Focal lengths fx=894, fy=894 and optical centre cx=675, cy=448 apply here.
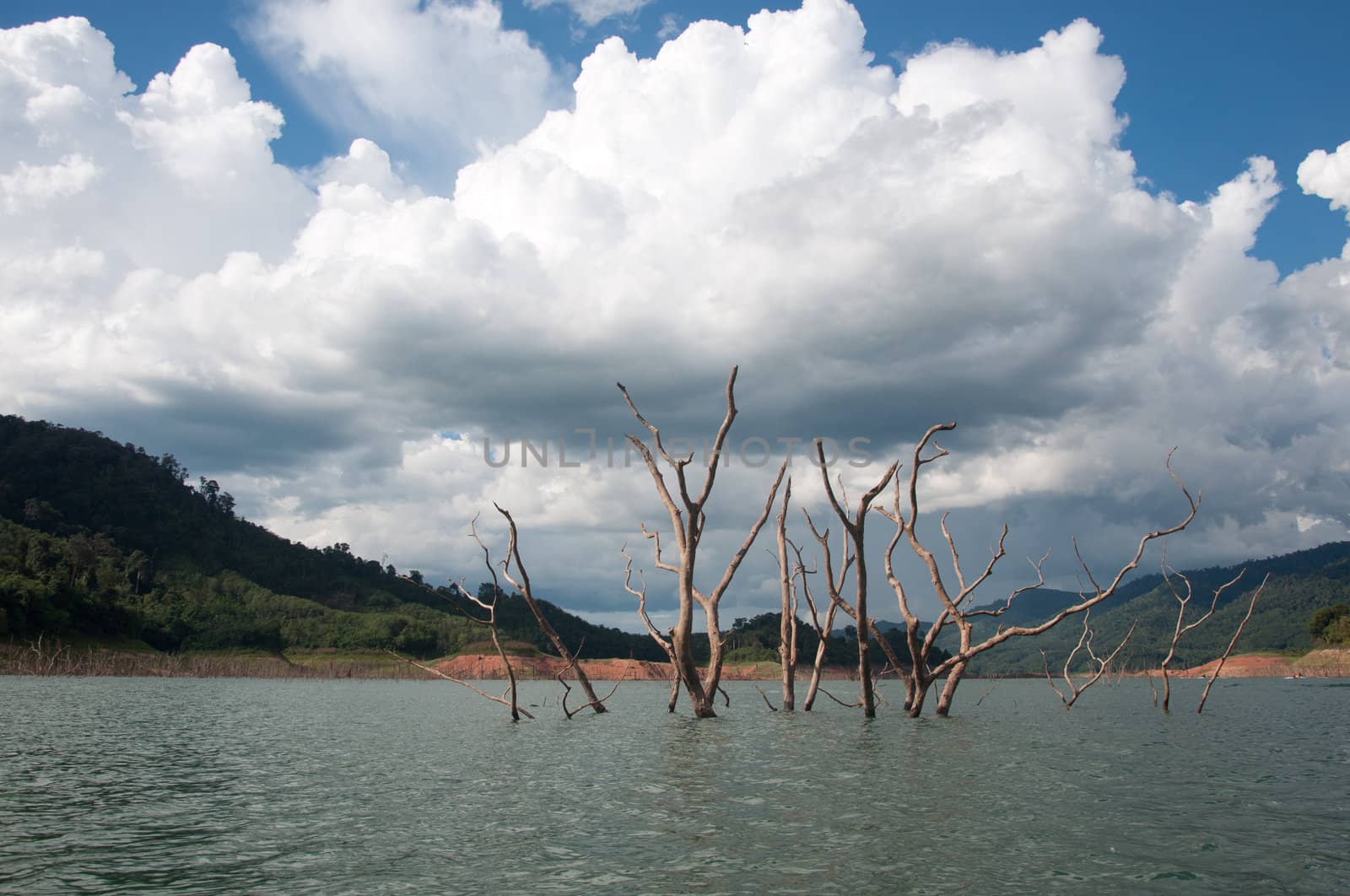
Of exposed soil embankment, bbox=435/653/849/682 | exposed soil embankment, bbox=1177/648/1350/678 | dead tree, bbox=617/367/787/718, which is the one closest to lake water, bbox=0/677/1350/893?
dead tree, bbox=617/367/787/718

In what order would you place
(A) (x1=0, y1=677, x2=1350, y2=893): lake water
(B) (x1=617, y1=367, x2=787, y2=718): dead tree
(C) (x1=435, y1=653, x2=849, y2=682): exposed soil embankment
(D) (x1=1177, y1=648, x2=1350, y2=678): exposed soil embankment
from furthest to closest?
(C) (x1=435, y1=653, x2=849, y2=682): exposed soil embankment < (D) (x1=1177, y1=648, x2=1350, y2=678): exposed soil embankment < (B) (x1=617, y1=367, x2=787, y2=718): dead tree < (A) (x1=0, y1=677, x2=1350, y2=893): lake water

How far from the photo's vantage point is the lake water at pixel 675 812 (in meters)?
12.0

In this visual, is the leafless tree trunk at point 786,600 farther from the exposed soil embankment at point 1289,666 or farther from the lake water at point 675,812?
the exposed soil embankment at point 1289,666

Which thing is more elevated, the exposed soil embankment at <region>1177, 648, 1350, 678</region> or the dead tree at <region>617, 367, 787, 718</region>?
the dead tree at <region>617, 367, 787, 718</region>

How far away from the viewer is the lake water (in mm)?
12023

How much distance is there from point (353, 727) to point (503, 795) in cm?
2551

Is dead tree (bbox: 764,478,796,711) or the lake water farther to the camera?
dead tree (bbox: 764,478,796,711)

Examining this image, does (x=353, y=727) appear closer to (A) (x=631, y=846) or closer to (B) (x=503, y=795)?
(B) (x=503, y=795)

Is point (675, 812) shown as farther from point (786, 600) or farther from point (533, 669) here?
point (533, 669)

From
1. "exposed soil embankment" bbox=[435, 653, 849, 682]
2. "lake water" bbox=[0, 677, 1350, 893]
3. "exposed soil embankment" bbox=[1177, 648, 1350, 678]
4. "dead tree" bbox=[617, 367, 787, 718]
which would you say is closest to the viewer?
"lake water" bbox=[0, 677, 1350, 893]

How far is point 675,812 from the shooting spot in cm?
1697

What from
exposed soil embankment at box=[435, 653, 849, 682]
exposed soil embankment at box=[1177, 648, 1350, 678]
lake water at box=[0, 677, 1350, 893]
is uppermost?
lake water at box=[0, 677, 1350, 893]

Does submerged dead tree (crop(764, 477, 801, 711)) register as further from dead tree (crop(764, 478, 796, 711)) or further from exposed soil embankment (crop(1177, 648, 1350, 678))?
exposed soil embankment (crop(1177, 648, 1350, 678))

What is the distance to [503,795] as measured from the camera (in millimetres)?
19391
